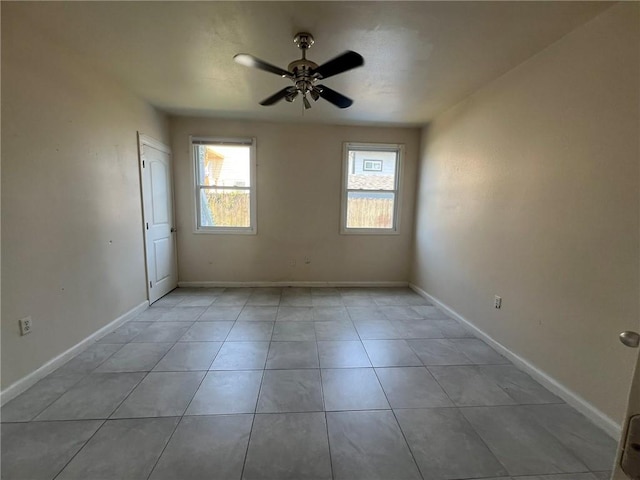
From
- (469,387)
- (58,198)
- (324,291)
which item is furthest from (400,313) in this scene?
(58,198)

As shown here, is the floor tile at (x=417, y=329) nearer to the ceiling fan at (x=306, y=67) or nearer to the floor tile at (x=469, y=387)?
the floor tile at (x=469, y=387)

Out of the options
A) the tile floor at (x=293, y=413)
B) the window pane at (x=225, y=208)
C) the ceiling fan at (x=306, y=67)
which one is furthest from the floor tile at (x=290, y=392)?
the window pane at (x=225, y=208)

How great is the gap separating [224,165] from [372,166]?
2.32 metres

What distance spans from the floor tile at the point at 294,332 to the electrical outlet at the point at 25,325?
1.77 meters

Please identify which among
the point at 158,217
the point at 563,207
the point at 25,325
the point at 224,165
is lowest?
the point at 25,325

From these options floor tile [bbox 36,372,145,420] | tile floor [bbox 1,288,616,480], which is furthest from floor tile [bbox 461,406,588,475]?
floor tile [bbox 36,372,145,420]

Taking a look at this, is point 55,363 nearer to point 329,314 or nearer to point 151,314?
point 151,314

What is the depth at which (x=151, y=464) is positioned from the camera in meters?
1.29

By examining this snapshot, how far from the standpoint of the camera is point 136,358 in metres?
2.20

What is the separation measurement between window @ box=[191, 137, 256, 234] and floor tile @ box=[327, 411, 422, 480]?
10.1ft

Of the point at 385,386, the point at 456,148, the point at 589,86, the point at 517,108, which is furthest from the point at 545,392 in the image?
the point at 456,148

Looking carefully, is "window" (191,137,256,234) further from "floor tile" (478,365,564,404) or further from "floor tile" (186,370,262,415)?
"floor tile" (478,365,564,404)

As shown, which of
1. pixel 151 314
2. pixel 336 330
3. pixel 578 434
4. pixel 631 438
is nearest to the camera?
pixel 631 438

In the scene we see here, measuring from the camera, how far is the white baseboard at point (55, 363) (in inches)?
66.9
